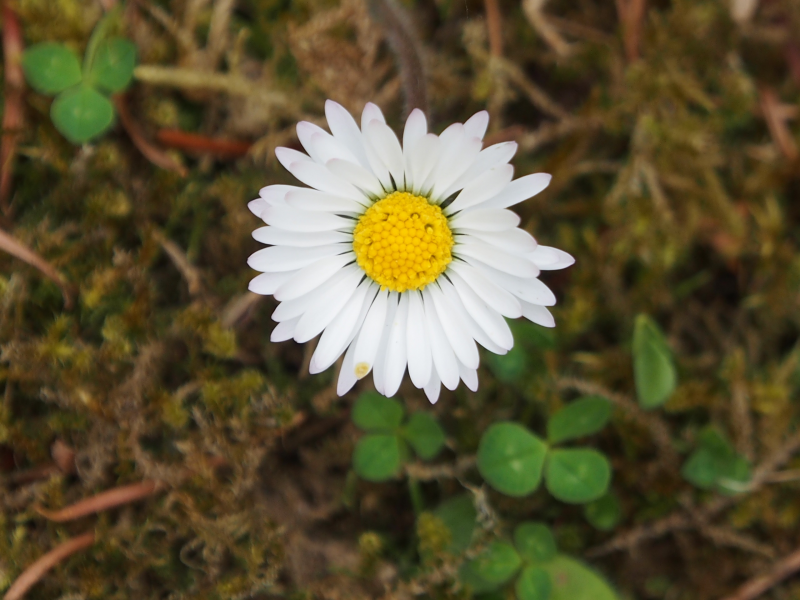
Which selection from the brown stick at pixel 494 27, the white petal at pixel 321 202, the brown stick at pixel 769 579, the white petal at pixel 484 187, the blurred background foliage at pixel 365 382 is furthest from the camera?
the brown stick at pixel 494 27

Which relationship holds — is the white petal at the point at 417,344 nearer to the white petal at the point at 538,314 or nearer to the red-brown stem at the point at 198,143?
the white petal at the point at 538,314

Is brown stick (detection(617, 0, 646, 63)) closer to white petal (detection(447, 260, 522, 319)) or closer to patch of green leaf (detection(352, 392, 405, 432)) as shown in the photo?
white petal (detection(447, 260, 522, 319))

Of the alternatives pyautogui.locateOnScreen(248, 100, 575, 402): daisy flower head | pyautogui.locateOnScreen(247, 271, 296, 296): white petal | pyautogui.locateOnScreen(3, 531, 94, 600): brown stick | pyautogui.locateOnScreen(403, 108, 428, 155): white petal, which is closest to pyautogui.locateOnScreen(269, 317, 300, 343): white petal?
pyautogui.locateOnScreen(248, 100, 575, 402): daisy flower head

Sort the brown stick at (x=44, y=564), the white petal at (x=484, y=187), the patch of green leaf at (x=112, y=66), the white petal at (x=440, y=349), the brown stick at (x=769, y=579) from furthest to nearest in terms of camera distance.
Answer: the brown stick at (x=769, y=579) → the patch of green leaf at (x=112, y=66) → the brown stick at (x=44, y=564) → the white petal at (x=440, y=349) → the white petal at (x=484, y=187)

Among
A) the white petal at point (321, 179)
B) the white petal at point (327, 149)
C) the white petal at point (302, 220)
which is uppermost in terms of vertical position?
the white petal at point (327, 149)

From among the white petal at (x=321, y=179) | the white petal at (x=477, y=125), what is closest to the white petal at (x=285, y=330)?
the white petal at (x=321, y=179)

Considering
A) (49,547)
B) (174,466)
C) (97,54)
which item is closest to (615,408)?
(174,466)

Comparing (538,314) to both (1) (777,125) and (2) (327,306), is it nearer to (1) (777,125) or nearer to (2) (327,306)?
(2) (327,306)
